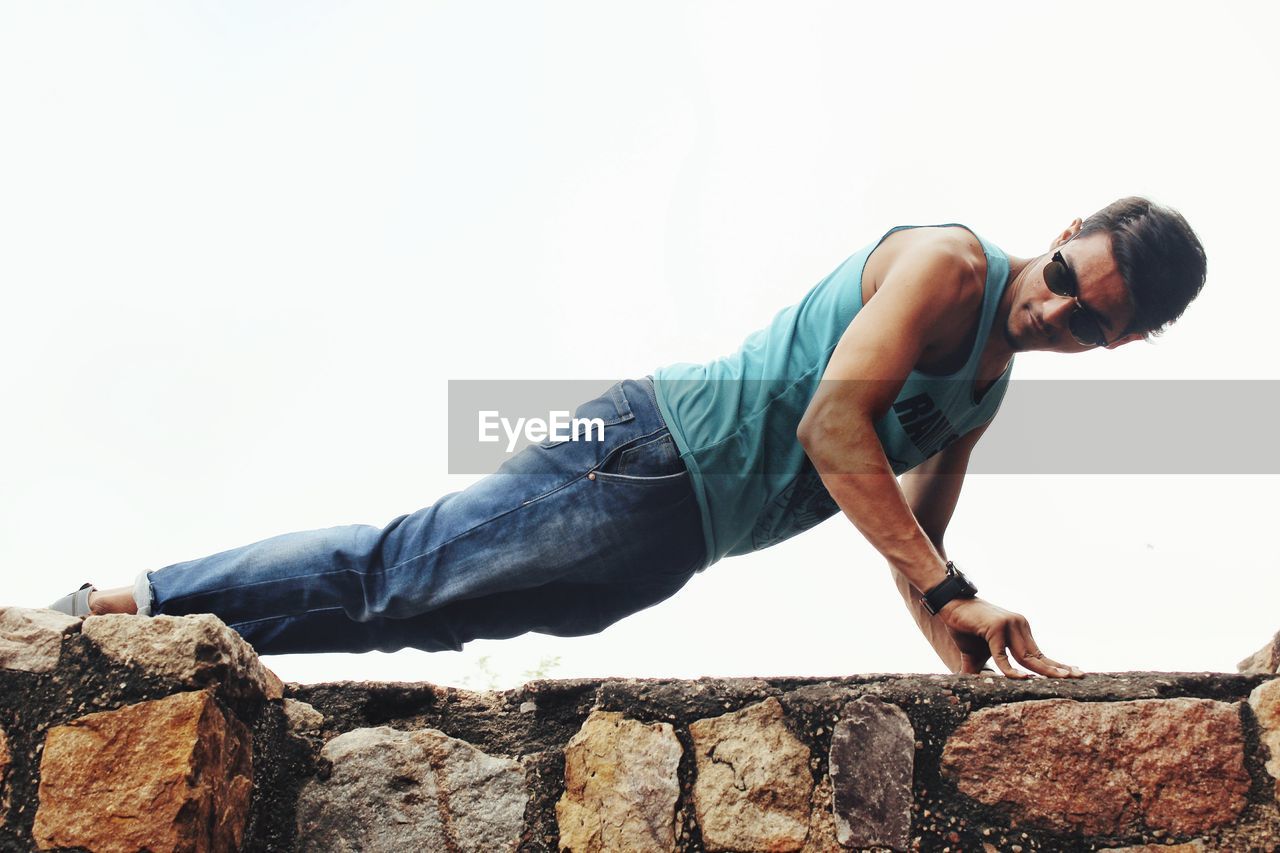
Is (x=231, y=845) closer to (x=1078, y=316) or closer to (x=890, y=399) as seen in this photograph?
(x=890, y=399)

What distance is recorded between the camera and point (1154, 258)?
5.71ft

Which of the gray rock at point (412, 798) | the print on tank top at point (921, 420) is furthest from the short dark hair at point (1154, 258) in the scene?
A: the gray rock at point (412, 798)

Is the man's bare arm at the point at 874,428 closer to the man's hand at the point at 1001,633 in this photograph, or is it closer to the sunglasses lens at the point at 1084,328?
the man's hand at the point at 1001,633

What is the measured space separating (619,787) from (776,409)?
29.0 inches

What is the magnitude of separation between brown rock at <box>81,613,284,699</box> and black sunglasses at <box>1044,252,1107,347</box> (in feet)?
5.04

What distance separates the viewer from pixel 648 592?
6.21 feet

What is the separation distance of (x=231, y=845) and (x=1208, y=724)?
141cm

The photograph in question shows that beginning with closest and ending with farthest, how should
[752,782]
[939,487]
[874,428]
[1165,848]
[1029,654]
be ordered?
1. [1165,848]
2. [752,782]
3. [1029,654]
4. [874,428]
5. [939,487]


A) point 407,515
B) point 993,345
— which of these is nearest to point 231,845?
point 407,515

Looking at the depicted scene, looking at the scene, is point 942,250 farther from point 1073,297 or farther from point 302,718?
point 302,718

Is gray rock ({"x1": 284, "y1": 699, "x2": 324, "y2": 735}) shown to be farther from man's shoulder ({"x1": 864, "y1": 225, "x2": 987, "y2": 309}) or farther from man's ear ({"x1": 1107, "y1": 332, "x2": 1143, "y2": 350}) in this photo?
man's ear ({"x1": 1107, "y1": 332, "x2": 1143, "y2": 350})

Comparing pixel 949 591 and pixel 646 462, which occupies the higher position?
pixel 646 462

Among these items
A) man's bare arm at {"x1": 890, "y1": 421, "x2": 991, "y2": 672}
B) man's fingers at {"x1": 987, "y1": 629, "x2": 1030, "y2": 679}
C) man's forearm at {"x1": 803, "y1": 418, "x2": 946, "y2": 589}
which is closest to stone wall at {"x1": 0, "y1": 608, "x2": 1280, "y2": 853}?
man's fingers at {"x1": 987, "y1": 629, "x2": 1030, "y2": 679}

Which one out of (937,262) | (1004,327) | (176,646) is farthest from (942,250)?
(176,646)
